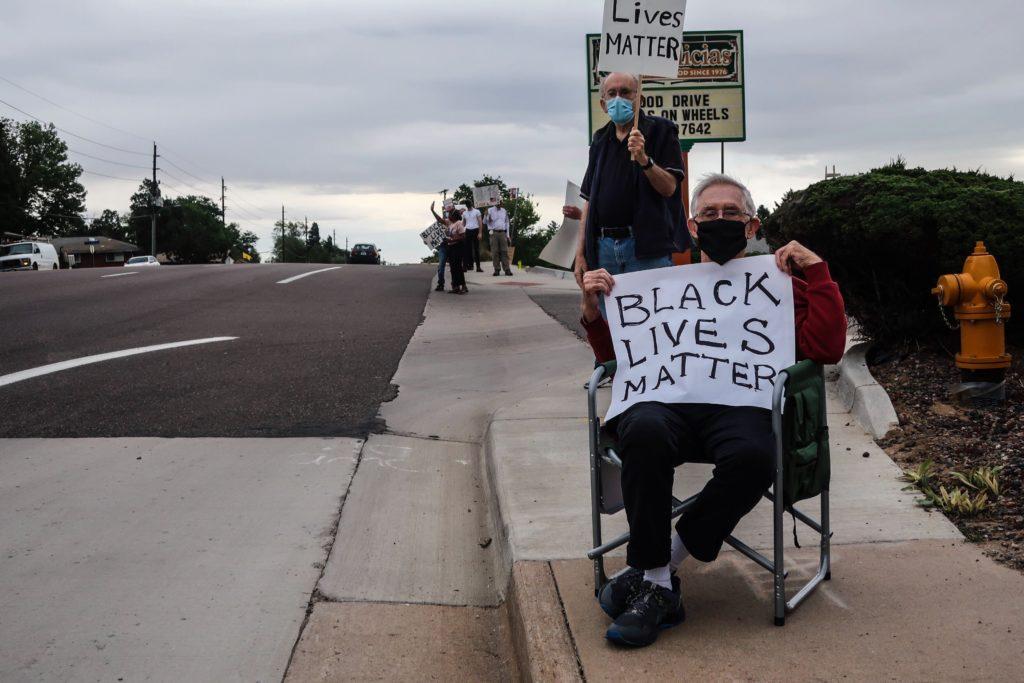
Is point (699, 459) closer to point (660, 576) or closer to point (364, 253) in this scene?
point (660, 576)

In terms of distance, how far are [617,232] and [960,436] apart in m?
2.14

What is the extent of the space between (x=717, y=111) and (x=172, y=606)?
7.77 meters

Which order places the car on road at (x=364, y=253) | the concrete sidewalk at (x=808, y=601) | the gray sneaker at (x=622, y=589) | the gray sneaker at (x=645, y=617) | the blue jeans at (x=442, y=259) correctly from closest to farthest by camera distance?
the concrete sidewalk at (x=808, y=601) → the gray sneaker at (x=645, y=617) → the gray sneaker at (x=622, y=589) → the blue jeans at (x=442, y=259) → the car on road at (x=364, y=253)

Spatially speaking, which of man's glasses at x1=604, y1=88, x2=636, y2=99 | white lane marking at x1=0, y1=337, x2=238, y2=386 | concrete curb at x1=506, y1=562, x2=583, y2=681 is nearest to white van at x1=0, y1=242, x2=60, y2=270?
white lane marking at x1=0, y1=337, x2=238, y2=386

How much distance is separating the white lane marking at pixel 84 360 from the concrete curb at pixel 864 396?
6454 millimetres

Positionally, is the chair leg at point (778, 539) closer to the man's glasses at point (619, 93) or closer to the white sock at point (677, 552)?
the white sock at point (677, 552)

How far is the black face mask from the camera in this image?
349 centimetres

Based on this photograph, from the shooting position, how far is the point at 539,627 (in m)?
3.30

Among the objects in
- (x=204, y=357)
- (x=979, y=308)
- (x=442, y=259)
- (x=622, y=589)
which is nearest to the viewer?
(x=622, y=589)

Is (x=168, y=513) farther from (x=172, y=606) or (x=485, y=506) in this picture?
(x=485, y=506)

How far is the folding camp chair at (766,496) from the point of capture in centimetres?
312

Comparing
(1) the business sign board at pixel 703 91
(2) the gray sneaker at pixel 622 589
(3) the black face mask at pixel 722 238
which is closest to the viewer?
(2) the gray sneaker at pixel 622 589

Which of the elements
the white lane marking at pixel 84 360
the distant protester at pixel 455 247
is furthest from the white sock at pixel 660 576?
the distant protester at pixel 455 247

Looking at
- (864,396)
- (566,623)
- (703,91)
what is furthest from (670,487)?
(703,91)
